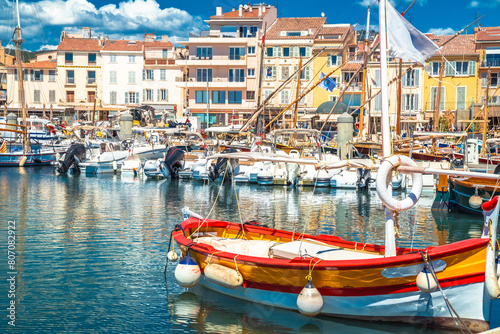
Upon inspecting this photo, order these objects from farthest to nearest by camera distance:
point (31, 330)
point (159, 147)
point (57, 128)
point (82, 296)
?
point (57, 128) → point (159, 147) → point (82, 296) → point (31, 330)

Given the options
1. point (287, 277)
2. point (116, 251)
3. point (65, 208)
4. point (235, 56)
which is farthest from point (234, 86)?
point (287, 277)

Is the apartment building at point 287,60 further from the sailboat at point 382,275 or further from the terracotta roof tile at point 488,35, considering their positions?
the sailboat at point 382,275

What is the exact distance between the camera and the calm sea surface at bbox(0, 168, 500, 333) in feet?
45.4

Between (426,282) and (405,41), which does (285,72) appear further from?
(426,282)

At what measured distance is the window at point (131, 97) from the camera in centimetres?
8469

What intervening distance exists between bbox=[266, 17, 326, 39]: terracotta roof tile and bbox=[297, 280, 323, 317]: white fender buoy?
Answer: 66611 mm

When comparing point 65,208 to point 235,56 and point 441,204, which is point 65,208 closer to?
point 441,204

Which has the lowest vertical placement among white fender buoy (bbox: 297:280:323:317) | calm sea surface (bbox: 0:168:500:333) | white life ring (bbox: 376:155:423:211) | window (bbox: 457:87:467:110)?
calm sea surface (bbox: 0:168:500:333)

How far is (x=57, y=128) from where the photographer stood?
70688 mm

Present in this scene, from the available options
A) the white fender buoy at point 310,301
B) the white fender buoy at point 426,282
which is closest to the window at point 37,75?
the white fender buoy at point 310,301

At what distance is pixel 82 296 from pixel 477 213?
19.1 meters

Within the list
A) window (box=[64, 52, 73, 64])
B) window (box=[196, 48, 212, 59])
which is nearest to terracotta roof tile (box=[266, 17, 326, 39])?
window (box=[196, 48, 212, 59])

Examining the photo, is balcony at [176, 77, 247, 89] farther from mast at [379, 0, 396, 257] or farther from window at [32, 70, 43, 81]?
mast at [379, 0, 396, 257]

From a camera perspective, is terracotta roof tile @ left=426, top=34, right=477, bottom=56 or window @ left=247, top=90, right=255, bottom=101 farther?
window @ left=247, top=90, right=255, bottom=101
